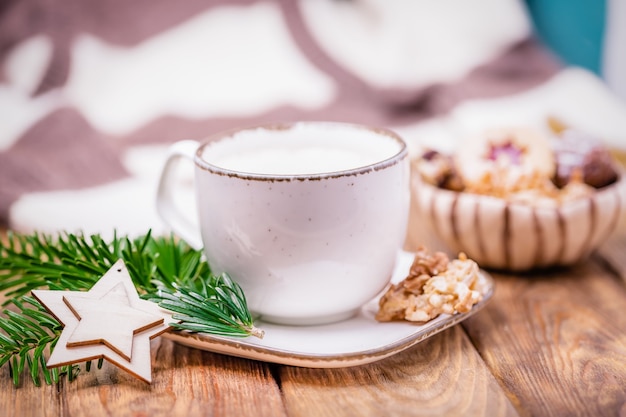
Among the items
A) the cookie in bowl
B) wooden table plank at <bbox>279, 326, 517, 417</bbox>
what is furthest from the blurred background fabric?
wooden table plank at <bbox>279, 326, 517, 417</bbox>

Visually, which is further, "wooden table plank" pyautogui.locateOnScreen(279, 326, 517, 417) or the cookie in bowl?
the cookie in bowl

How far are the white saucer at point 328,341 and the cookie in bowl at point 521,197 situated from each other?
153 millimetres

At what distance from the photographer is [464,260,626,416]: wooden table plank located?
0.61 m

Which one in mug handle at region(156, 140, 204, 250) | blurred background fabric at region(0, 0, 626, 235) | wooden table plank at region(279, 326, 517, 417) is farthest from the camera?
blurred background fabric at region(0, 0, 626, 235)

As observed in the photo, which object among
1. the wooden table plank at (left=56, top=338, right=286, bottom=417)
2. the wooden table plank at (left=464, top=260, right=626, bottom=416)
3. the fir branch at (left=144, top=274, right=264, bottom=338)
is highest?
the fir branch at (left=144, top=274, right=264, bottom=338)

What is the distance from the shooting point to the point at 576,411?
593 millimetres

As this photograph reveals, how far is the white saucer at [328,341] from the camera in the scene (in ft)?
2.06

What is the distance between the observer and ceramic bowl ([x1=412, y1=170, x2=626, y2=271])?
83 cm

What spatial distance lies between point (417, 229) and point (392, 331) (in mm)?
371

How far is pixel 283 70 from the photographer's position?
5.29 ft

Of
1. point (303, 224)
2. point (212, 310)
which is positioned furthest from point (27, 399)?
point (303, 224)

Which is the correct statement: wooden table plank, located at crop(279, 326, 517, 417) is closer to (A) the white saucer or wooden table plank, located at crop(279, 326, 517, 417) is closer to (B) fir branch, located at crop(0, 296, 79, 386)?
(A) the white saucer

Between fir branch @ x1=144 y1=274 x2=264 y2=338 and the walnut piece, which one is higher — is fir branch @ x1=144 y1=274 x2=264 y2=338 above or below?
above

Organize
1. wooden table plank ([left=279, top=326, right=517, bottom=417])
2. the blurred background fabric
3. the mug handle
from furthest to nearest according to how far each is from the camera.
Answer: the blurred background fabric, the mug handle, wooden table plank ([left=279, top=326, right=517, bottom=417])
